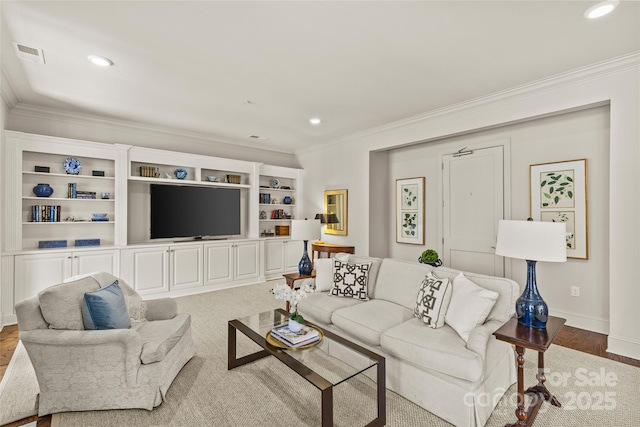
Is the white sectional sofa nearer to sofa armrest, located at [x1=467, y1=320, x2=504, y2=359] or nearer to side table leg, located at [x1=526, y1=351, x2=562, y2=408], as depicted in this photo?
sofa armrest, located at [x1=467, y1=320, x2=504, y2=359]

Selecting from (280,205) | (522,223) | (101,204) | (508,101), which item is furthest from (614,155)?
(101,204)

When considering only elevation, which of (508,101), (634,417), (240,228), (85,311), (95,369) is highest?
(508,101)

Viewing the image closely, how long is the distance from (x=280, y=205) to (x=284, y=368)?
14.1 ft

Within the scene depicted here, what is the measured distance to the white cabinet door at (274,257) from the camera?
6016mm

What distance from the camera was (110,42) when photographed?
2512 mm

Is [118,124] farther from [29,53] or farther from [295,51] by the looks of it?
[295,51]

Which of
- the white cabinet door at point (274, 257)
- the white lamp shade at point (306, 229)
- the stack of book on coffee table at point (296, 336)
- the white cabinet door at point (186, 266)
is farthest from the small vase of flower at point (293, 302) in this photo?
the white cabinet door at point (274, 257)

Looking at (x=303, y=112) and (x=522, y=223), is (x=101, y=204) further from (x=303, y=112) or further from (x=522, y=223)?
(x=522, y=223)

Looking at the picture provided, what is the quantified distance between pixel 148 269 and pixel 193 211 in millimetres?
1148

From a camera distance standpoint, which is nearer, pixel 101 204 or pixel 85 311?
pixel 85 311

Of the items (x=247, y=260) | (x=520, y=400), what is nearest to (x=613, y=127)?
(x=520, y=400)

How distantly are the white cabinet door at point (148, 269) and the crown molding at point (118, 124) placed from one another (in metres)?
1.94

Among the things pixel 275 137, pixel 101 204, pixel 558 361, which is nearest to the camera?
pixel 558 361

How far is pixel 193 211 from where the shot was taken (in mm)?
5215
